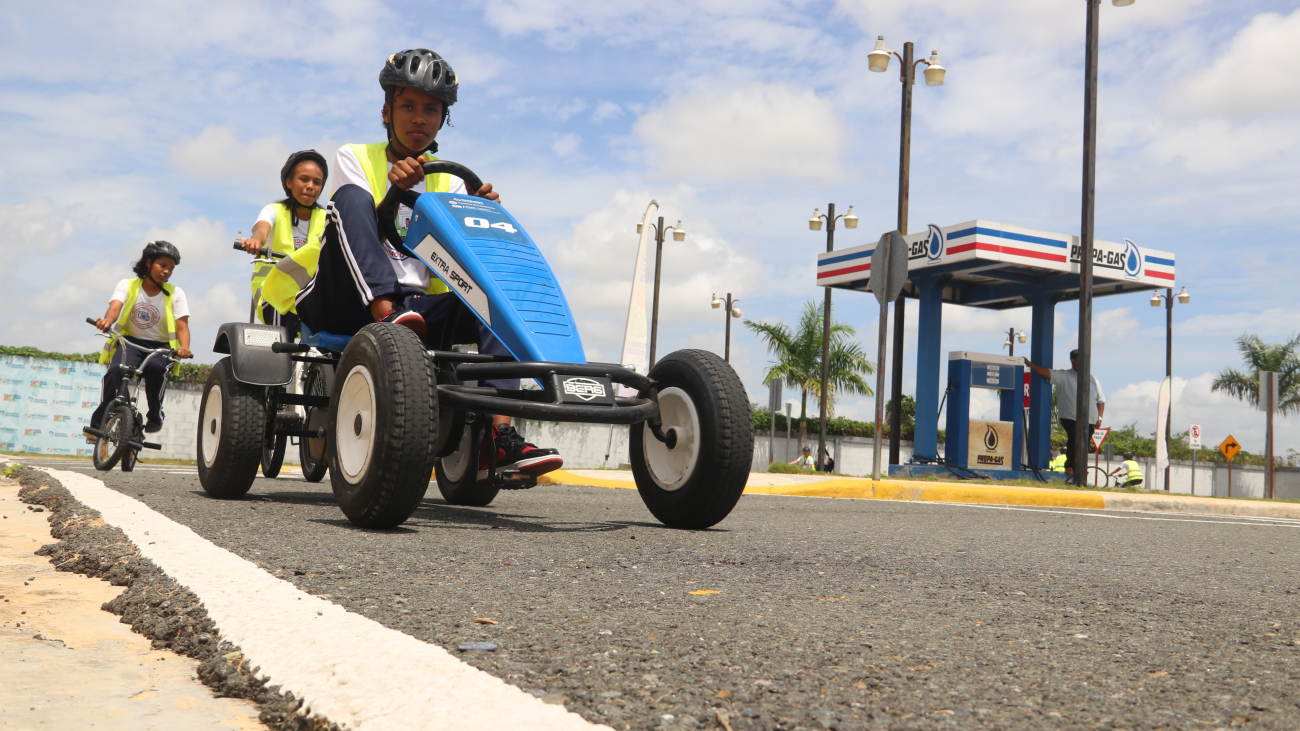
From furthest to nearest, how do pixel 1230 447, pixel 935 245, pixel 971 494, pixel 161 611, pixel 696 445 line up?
pixel 1230 447
pixel 935 245
pixel 971 494
pixel 696 445
pixel 161 611

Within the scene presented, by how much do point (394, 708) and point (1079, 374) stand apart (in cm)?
1575

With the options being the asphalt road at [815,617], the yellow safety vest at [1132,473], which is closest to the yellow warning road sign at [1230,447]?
the yellow safety vest at [1132,473]

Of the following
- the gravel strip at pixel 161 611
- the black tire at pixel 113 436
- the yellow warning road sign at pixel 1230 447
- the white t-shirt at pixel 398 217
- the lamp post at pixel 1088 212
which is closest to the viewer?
the gravel strip at pixel 161 611

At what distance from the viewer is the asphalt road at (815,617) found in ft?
4.23

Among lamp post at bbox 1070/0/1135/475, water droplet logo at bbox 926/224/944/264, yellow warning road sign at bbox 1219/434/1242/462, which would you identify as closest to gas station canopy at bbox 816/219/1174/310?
water droplet logo at bbox 926/224/944/264

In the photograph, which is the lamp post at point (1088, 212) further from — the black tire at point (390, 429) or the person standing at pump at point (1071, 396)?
the black tire at point (390, 429)

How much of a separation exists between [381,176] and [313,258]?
0.77 m

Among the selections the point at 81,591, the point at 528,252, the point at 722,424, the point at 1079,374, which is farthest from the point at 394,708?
the point at 1079,374

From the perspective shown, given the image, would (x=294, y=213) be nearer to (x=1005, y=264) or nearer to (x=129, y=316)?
(x=129, y=316)

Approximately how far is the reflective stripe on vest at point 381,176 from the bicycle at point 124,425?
4259 mm

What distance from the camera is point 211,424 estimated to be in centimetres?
484

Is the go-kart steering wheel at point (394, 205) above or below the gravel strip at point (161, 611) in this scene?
above

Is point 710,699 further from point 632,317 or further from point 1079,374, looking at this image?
point 632,317

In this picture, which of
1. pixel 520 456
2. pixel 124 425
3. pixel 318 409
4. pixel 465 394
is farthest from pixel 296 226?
pixel 465 394
